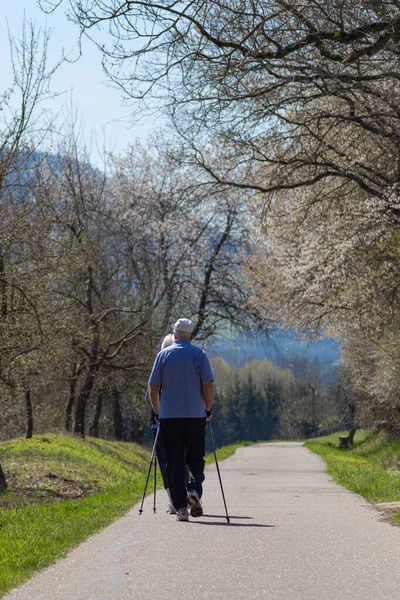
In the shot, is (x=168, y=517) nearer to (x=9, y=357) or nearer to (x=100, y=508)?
(x=100, y=508)

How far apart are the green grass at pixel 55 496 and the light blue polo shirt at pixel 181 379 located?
5.05 ft

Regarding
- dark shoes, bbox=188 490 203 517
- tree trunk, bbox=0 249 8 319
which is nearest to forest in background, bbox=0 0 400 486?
tree trunk, bbox=0 249 8 319

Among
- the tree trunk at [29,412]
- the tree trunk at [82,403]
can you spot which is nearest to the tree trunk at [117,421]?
the tree trunk at [82,403]

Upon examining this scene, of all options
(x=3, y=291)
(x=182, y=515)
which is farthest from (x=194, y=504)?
(x=3, y=291)

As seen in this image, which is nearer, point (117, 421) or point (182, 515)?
point (182, 515)

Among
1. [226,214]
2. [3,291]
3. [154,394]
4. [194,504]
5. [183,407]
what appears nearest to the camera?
[194,504]

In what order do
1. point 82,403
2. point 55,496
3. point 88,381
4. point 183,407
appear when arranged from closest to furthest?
point 183,407
point 55,496
point 88,381
point 82,403

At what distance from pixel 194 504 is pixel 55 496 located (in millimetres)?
6674

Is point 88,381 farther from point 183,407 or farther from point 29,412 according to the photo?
point 183,407

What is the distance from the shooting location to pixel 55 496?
1606 centimetres

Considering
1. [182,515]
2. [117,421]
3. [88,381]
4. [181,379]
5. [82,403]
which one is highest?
[88,381]

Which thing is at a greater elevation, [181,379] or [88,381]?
[88,381]

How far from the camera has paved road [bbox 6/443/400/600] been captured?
5.73 meters

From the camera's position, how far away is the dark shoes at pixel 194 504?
392 inches
